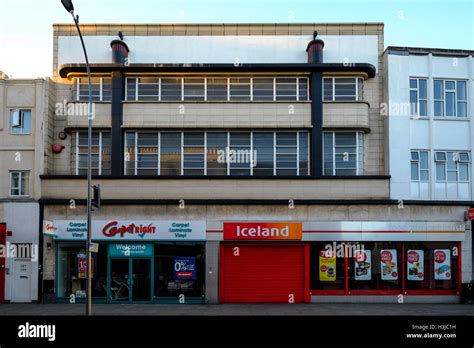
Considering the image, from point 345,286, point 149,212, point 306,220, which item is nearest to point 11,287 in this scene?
point 149,212

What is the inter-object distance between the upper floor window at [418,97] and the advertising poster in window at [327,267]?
7803 millimetres

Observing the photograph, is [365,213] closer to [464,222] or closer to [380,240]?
[380,240]

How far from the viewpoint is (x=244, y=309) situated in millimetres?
17672

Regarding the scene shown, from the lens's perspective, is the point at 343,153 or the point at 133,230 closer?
the point at 133,230

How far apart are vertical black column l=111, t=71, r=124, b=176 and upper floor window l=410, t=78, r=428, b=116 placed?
535 inches

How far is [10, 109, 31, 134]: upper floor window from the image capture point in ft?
66.0

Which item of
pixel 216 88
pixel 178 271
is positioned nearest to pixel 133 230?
pixel 178 271

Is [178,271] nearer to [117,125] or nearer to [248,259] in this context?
[248,259]

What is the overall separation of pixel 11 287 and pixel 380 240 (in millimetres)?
16081

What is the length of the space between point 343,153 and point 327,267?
5.32 metres

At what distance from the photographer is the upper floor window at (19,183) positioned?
19875mm

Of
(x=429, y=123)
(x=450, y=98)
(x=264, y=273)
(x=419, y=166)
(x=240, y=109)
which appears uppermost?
(x=450, y=98)

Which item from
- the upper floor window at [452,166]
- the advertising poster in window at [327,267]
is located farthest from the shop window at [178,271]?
the upper floor window at [452,166]

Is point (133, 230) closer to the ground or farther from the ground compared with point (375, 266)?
farther from the ground
